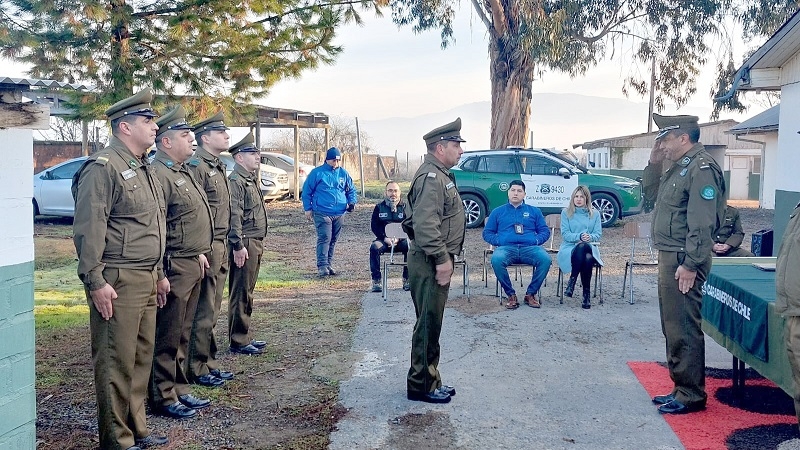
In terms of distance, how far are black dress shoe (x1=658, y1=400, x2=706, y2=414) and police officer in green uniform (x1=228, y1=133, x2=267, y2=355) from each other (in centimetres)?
356

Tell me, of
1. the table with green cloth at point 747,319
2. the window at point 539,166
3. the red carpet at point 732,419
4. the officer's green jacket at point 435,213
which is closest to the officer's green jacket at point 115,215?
the officer's green jacket at point 435,213

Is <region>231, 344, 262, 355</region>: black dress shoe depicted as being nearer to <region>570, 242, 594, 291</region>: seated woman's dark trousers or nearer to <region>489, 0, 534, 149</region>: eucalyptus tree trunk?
<region>570, 242, 594, 291</region>: seated woman's dark trousers

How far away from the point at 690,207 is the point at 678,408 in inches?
55.0

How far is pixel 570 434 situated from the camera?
5.12 m

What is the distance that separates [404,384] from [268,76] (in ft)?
22.0

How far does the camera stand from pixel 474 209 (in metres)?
17.2

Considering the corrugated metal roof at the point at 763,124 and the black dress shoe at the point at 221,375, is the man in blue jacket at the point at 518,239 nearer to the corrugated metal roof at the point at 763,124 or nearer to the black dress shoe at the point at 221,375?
the black dress shoe at the point at 221,375

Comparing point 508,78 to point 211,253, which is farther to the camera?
point 508,78

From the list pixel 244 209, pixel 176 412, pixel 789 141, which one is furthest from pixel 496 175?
pixel 176 412

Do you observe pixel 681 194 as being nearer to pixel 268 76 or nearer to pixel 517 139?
pixel 268 76

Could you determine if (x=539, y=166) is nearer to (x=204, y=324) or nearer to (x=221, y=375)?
(x=221, y=375)

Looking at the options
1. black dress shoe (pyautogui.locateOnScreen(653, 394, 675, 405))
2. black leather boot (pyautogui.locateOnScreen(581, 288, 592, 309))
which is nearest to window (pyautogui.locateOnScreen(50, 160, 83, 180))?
black leather boot (pyautogui.locateOnScreen(581, 288, 592, 309))

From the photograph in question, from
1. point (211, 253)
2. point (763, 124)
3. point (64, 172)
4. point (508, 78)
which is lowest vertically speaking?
point (211, 253)

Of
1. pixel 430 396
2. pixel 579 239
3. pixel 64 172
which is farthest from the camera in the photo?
pixel 64 172
